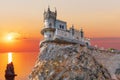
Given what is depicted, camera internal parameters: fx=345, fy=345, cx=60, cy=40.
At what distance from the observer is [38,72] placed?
395 feet

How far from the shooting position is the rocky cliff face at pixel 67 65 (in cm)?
11525

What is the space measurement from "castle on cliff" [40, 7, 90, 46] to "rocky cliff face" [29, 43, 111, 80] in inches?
98.1

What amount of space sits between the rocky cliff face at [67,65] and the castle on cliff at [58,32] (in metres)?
2.49

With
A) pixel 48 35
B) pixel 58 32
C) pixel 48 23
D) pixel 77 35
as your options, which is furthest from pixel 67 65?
A: pixel 48 23

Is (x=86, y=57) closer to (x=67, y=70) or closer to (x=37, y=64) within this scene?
(x=67, y=70)

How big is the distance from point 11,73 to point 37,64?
10097 cm

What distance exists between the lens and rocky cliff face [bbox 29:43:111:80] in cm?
11525

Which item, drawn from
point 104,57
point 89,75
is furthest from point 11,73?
point 104,57

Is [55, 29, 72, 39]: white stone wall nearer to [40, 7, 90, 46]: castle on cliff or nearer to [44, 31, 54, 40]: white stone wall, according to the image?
[40, 7, 90, 46]: castle on cliff

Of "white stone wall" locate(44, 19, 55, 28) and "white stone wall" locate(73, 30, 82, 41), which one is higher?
"white stone wall" locate(44, 19, 55, 28)

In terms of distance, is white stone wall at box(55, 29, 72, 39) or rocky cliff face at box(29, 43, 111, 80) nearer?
rocky cliff face at box(29, 43, 111, 80)

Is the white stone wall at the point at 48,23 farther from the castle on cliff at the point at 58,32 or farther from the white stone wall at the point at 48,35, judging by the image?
the white stone wall at the point at 48,35

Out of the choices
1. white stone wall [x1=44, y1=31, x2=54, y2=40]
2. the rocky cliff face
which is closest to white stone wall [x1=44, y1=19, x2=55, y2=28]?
white stone wall [x1=44, y1=31, x2=54, y2=40]

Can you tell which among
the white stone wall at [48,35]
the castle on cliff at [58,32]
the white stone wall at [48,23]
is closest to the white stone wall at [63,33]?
the castle on cliff at [58,32]
